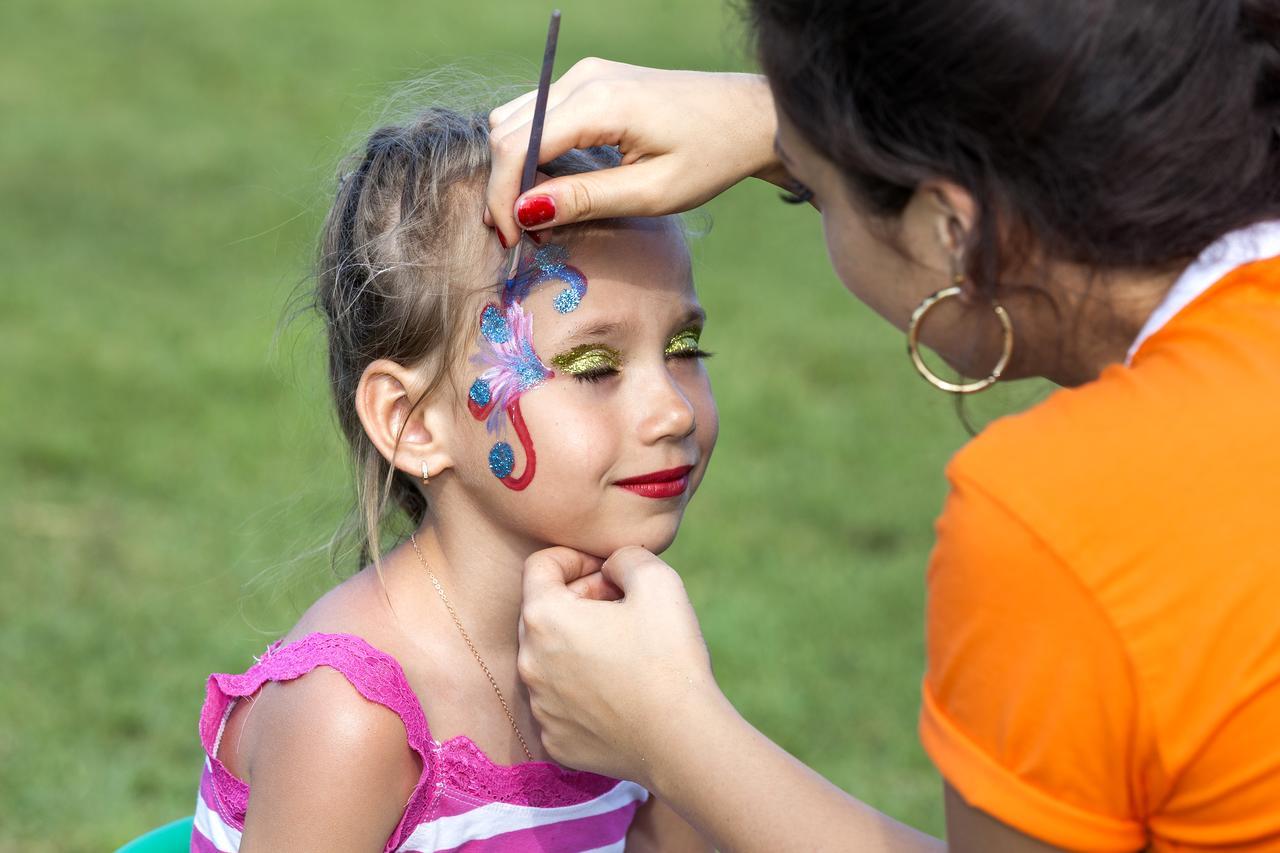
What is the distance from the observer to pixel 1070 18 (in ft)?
5.58

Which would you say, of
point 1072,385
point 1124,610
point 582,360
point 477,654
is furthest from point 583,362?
point 1124,610

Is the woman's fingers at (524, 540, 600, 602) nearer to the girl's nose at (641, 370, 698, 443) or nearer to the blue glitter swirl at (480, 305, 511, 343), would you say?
the girl's nose at (641, 370, 698, 443)

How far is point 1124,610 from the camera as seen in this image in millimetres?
1636

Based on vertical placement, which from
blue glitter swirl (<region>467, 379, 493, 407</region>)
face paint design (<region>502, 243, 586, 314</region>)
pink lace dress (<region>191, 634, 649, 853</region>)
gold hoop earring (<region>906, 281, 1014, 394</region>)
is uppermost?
gold hoop earring (<region>906, 281, 1014, 394</region>)

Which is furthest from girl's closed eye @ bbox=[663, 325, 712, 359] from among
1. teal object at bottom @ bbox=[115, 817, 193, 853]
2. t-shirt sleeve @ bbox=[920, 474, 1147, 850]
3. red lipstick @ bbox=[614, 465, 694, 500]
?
teal object at bottom @ bbox=[115, 817, 193, 853]

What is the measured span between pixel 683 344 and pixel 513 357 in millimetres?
306

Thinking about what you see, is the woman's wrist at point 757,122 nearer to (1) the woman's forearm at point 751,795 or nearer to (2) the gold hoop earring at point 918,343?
(2) the gold hoop earring at point 918,343

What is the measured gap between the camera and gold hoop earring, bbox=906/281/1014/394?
190 cm

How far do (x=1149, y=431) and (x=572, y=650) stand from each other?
918 mm

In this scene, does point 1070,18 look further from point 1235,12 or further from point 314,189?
point 314,189

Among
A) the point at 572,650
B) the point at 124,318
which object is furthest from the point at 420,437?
the point at 124,318

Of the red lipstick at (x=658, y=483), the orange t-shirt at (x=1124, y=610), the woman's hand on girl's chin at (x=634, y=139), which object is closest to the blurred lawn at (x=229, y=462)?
the woman's hand on girl's chin at (x=634, y=139)

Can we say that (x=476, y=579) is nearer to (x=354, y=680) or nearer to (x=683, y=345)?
(x=354, y=680)

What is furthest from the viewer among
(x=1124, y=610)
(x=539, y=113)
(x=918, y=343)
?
(x=539, y=113)
